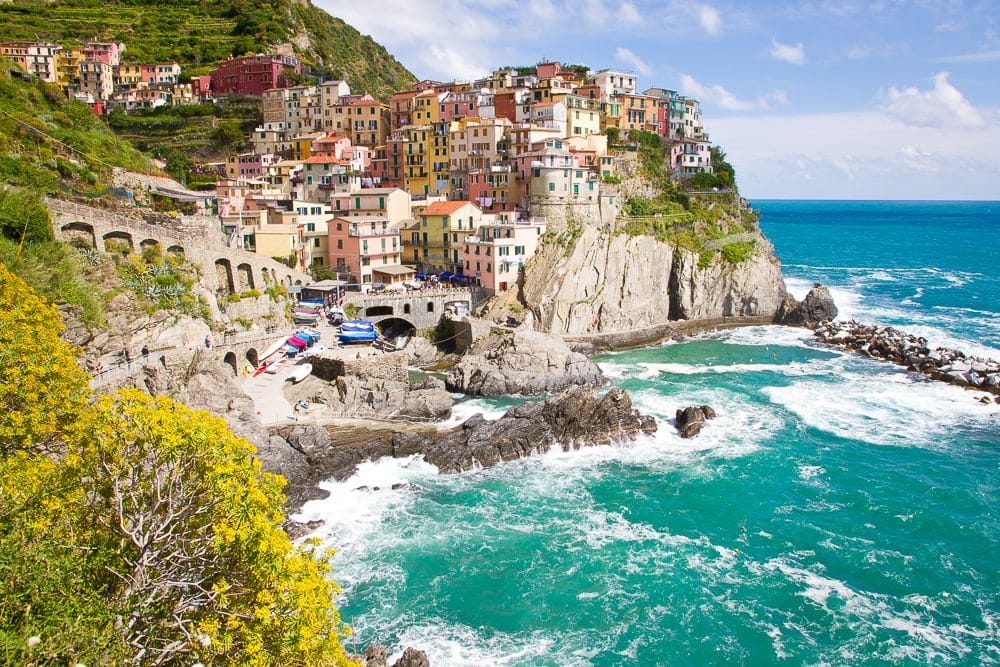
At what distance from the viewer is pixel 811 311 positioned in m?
66.2

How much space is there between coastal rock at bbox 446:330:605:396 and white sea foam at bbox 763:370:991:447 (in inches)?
485

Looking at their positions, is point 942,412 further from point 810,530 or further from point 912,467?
point 810,530

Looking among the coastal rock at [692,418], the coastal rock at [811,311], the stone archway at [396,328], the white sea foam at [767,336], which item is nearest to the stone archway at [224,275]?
the stone archway at [396,328]

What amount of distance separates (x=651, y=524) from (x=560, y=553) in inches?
182

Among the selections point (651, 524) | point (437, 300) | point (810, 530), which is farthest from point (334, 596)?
point (437, 300)

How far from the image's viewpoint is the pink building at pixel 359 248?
58281 mm

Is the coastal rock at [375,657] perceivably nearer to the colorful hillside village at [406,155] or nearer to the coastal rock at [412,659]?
the coastal rock at [412,659]

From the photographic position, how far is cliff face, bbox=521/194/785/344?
2296 inches

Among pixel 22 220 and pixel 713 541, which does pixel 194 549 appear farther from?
pixel 22 220

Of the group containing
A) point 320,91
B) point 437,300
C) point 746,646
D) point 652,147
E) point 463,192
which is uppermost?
point 320,91

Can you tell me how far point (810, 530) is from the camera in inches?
1185

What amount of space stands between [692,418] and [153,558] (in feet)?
98.8

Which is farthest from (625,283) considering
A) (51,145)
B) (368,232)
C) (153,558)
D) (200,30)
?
(200,30)

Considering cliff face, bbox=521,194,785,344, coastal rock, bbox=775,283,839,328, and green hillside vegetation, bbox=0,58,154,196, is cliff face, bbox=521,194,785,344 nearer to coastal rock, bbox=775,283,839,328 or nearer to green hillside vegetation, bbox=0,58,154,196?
coastal rock, bbox=775,283,839,328
